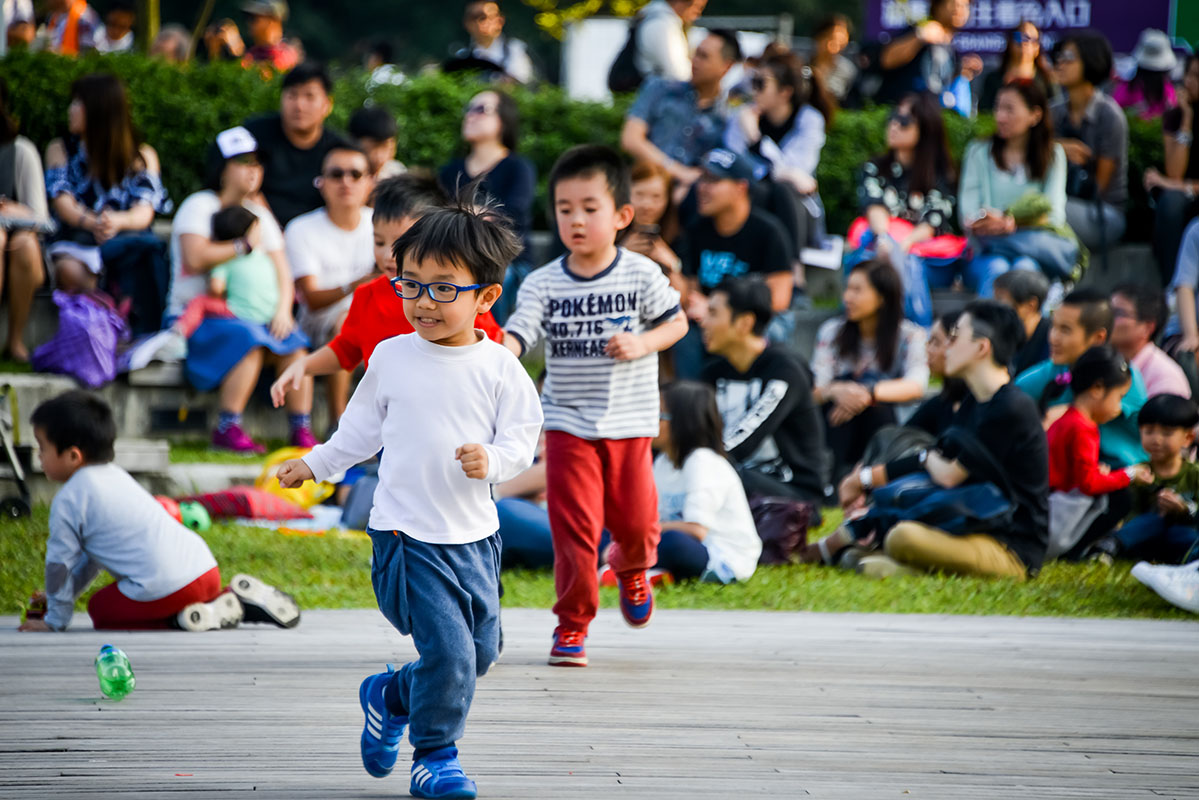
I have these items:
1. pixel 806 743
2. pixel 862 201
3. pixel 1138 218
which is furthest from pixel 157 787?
pixel 1138 218

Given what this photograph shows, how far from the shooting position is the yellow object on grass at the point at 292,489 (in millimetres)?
7496

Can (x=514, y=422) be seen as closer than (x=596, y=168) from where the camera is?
Yes

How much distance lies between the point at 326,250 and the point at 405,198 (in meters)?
4.36

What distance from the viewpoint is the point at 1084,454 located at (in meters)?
6.78

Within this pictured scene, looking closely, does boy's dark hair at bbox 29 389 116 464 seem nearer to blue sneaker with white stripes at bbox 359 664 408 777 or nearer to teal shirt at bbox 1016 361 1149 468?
blue sneaker with white stripes at bbox 359 664 408 777

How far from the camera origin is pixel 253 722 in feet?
12.6

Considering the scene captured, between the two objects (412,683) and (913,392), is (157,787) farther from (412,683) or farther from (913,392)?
(913,392)

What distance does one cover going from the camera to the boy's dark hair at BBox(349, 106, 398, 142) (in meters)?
9.23

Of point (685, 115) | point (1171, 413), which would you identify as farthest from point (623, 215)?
point (685, 115)

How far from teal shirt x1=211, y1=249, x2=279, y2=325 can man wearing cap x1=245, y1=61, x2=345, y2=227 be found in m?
0.76

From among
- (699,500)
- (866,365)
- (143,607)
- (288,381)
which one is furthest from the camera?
(866,365)

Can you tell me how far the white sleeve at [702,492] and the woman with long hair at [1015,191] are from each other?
3344 millimetres

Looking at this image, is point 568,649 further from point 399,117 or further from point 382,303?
point 399,117

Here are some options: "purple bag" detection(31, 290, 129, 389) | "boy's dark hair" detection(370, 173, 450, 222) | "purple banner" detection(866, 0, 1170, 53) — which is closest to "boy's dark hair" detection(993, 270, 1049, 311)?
"boy's dark hair" detection(370, 173, 450, 222)
